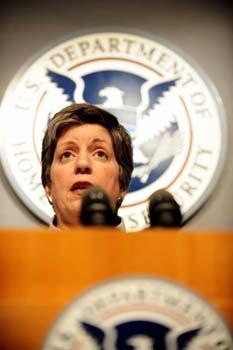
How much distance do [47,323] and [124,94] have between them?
1.11 metres

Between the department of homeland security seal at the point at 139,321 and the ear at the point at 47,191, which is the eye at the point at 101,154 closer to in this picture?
the ear at the point at 47,191

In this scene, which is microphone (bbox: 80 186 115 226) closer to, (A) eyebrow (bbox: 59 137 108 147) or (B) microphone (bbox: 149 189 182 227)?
(B) microphone (bbox: 149 189 182 227)

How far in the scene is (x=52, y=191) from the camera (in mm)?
2010

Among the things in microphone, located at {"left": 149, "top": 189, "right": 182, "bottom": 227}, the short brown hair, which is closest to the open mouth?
the short brown hair

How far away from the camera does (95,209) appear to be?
1346mm

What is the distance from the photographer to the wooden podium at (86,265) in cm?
119

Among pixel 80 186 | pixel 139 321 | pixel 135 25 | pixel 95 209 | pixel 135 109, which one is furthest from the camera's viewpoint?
pixel 135 25

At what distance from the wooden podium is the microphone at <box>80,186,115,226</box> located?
0.10 metres

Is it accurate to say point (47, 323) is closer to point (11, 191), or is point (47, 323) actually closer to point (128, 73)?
point (11, 191)

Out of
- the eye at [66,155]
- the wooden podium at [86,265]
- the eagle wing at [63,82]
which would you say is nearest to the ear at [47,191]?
the eye at [66,155]

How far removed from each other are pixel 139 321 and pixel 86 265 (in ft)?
0.46

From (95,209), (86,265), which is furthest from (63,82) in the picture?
(86,265)

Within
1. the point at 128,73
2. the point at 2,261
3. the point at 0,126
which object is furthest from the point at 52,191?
the point at 2,261

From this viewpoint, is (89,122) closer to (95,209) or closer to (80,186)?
(80,186)
